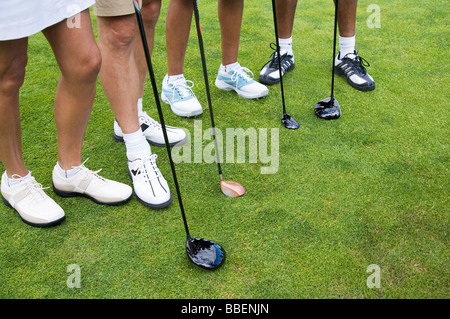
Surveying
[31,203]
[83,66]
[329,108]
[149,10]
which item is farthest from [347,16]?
[31,203]

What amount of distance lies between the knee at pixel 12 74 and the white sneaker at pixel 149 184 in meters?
0.63

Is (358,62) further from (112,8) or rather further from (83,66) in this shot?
(83,66)

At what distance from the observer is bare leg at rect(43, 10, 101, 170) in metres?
1.57

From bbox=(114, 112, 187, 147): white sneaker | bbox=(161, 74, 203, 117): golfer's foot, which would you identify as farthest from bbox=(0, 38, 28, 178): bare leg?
bbox=(161, 74, 203, 117): golfer's foot

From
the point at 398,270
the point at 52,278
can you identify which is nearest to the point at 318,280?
the point at 398,270

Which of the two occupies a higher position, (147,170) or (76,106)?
(76,106)

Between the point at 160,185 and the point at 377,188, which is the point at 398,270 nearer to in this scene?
the point at 377,188

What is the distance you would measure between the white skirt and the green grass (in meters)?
0.86

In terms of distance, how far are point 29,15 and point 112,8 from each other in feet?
1.39

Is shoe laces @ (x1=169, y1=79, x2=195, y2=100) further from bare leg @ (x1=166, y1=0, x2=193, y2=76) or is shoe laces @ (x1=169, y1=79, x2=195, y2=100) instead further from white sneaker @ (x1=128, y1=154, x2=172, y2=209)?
white sneaker @ (x1=128, y1=154, x2=172, y2=209)

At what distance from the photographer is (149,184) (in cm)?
197

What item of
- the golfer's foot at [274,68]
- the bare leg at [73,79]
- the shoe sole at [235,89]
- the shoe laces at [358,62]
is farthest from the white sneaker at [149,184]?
the shoe laces at [358,62]

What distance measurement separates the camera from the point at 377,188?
2.03m

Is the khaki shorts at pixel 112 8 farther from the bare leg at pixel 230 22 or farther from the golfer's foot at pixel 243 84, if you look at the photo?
the golfer's foot at pixel 243 84
